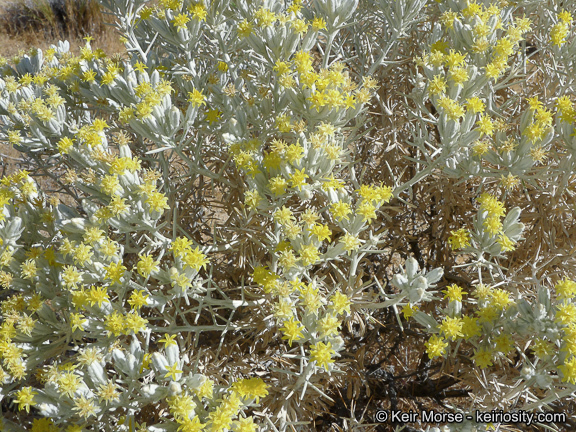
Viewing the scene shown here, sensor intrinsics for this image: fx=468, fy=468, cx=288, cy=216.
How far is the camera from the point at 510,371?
1.94 meters

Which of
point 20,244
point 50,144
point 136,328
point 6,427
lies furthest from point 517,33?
point 6,427

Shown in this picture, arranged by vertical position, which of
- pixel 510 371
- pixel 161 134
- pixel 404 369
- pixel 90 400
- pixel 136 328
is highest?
pixel 161 134

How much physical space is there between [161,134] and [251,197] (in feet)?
1.42

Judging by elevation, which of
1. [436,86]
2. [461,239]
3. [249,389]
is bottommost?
[249,389]

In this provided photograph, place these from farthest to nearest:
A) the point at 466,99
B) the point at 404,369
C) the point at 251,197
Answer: the point at 404,369 < the point at 466,99 < the point at 251,197

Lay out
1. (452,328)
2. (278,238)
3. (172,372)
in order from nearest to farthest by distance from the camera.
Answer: (172,372) < (452,328) < (278,238)

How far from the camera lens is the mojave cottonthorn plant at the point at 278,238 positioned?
159 centimetres

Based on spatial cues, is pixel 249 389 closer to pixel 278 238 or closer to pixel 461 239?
pixel 278 238

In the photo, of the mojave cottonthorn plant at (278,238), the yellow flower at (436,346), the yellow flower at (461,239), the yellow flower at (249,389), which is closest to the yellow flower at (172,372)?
the mojave cottonthorn plant at (278,238)

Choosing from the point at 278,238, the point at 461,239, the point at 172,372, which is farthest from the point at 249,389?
the point at 461,239

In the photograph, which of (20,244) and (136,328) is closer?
(136,328)

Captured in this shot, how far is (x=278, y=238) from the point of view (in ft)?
5.85

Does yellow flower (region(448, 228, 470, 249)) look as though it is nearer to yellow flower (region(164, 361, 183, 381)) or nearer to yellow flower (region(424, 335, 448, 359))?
yellow flower (region(424, 335, 448, 359))

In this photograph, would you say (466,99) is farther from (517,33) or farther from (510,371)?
(510,371)
